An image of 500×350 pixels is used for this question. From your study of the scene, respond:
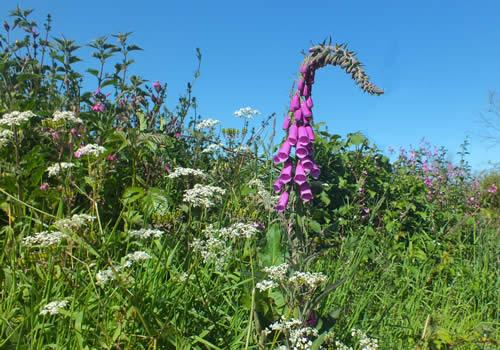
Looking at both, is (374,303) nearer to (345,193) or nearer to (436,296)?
(436,296)

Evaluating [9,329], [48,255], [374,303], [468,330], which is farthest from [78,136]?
[468,330]

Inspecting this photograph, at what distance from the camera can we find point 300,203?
2.80 meters

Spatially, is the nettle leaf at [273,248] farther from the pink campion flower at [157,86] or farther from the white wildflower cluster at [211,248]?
the pink campion flower at [157,86]

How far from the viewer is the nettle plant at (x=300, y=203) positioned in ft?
7.50

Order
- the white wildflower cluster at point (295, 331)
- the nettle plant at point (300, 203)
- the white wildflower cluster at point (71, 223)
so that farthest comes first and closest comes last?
the white wildflower cluster at point (71, 223), the nettle plant at point (300, 203), the white wildflower cluster at point (295, 331)

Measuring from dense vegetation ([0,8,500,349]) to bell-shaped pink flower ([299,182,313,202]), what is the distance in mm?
59

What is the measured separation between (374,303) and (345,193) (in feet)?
7.27

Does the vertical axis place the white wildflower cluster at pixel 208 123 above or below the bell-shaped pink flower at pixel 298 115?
above

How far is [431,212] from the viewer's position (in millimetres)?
6207

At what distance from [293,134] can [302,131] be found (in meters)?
0.05

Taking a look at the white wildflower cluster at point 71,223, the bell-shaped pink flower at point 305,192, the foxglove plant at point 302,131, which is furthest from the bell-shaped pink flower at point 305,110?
the white wildflower cluster at point 71,223

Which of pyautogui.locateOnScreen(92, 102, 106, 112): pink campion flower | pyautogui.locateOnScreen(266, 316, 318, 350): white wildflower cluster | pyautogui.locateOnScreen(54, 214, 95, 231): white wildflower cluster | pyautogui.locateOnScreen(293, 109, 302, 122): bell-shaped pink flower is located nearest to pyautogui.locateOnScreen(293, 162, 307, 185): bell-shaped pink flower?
pyautogui.locateOnScreen(293, 109, 302, 122): bell-shaped pink flower

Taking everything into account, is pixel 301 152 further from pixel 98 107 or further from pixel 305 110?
pixel 98 107

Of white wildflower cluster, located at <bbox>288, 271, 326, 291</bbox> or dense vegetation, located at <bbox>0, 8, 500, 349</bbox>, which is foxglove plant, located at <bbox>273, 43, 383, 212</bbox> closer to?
dense vegetation, located at <bbox>0, 8, 500, 349</bbox>
